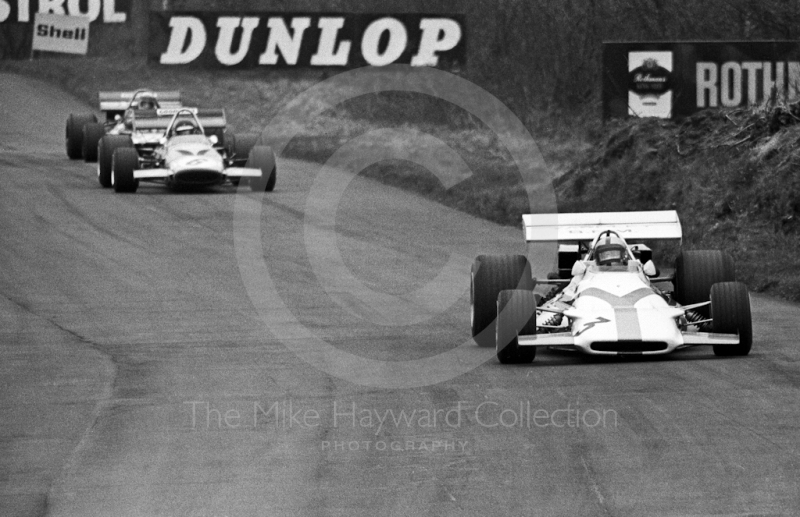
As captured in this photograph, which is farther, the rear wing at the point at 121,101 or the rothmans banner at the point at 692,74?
the rear wing at the point at 121,101

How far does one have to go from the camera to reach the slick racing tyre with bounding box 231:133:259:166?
1156 inches

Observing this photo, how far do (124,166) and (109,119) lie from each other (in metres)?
7.02

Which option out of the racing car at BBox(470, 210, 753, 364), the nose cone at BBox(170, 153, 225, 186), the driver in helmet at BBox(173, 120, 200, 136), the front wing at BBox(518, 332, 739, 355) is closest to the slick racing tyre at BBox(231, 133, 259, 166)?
the driver in helmet at BBox(173, 120, 200, 136)

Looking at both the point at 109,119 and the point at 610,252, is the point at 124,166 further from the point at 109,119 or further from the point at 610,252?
the point at 610,252

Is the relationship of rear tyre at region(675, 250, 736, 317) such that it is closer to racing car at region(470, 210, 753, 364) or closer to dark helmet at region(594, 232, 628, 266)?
racing car at region(470, 210, 753, 364)

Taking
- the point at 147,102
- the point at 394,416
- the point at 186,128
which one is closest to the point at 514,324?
the point at 394,416

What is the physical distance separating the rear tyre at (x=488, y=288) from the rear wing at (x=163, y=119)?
16601 mm

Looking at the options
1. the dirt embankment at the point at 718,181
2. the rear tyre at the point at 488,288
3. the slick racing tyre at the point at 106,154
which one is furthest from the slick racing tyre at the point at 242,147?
the rear tyre at the point at 488,288

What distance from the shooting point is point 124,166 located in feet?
90.2

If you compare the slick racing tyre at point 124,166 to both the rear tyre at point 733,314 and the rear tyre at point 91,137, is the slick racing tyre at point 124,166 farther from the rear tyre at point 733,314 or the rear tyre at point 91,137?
the rear tyre at point 733,314

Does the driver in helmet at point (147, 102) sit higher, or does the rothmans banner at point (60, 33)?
the rothmans banner at point (60, 33)

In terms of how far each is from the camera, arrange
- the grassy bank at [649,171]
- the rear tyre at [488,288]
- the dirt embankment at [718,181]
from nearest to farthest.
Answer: the rear tyre at [488,288], the dirt embankment at [718,181], the grassy bank at [649,171]

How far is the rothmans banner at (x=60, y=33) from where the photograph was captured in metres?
47.3

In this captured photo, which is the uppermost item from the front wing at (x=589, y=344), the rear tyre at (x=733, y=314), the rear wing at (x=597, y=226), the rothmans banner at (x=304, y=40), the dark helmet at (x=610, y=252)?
the rothmans banner at (x=304, y=40)
